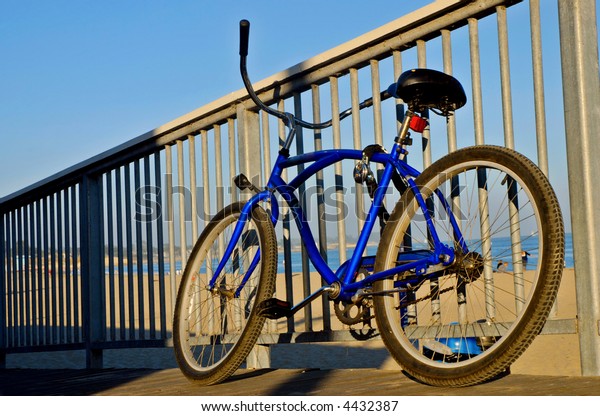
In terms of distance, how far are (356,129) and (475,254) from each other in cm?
107

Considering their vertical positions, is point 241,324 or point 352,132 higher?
point 352,132

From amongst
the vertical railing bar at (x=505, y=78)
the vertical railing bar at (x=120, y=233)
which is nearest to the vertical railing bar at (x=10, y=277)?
the vertical railing bar at (x=120, y=233)

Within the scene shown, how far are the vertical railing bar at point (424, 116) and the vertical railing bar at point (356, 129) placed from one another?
37 cm

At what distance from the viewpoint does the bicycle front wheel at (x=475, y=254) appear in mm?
2414

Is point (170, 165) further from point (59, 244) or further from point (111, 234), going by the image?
point (59, 244)

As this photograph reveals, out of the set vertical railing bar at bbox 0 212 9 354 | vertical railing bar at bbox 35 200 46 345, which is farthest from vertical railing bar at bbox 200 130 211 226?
vertical railing bar at bbox 0 212 9 354

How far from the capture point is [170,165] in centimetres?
490

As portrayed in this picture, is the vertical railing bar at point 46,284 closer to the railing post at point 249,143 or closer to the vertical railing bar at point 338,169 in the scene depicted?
the railing post at point 249,143

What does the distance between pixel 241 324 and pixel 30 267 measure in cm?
276

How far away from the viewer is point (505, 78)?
2.99m

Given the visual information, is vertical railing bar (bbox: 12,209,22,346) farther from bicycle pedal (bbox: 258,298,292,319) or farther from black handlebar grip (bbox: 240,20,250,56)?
bicycle pedal (bbox: 258,298,292,319)

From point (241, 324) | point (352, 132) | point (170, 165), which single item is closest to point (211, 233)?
point (241, 324)

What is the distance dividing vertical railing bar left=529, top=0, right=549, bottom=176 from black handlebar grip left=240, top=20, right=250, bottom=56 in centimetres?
119

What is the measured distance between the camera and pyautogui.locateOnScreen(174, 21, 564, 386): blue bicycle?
8.04ft
